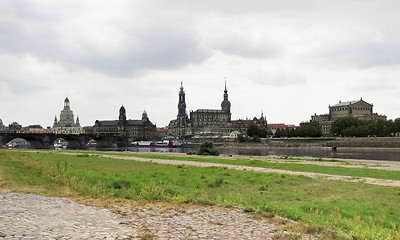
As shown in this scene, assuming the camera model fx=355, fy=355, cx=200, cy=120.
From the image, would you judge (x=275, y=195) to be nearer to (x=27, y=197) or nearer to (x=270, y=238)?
(x=270, y=238)

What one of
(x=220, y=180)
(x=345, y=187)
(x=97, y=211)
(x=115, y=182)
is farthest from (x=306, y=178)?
(x=97, y=211)

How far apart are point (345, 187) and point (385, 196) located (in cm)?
315

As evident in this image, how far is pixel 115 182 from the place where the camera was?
1886 cm

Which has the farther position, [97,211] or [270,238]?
[97,211]

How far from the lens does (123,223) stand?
10398 millimetres

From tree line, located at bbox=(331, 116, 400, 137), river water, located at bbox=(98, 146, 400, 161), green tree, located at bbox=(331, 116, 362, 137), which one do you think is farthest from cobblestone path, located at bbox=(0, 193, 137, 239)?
green tree, located at bbox=(331, 116, 362, 137)

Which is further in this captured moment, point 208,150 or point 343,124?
point 343,124

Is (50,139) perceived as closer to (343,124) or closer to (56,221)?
(343,124)

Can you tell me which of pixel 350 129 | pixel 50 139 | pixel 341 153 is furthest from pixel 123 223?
pixel 350 129

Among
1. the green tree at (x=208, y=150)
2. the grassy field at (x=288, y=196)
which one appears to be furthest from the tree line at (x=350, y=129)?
the grassy field at (x=288, y=196)

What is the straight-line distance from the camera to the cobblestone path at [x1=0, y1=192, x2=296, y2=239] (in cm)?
905

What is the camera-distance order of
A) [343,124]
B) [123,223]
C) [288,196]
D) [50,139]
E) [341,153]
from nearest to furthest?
[123,223]
[288,196]
[341,153]
[50,139]
[343,124]

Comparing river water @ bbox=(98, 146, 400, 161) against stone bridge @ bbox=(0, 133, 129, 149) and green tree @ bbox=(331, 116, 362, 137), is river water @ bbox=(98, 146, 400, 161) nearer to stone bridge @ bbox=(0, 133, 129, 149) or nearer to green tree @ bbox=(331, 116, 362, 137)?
green tree @ bbox=(331, 116, 362, 137)

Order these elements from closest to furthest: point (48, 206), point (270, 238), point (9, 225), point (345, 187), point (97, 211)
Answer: point (270, 238), point (9, 225), point (97, 211), point (48, 206), point (345, 187)
